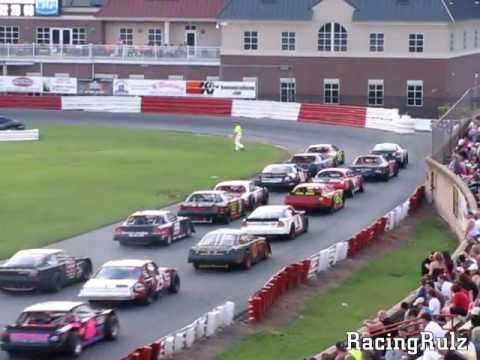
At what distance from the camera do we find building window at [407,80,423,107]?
98.0 m

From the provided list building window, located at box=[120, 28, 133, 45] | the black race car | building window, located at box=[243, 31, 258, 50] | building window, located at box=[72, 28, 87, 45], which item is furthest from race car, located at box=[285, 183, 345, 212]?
building window, located at box=[72, 28, 87, 45]

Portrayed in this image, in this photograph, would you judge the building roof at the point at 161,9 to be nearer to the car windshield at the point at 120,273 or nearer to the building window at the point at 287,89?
the building window at the point at 287,89

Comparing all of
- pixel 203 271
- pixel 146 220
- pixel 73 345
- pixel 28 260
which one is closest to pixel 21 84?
pixel 146 220

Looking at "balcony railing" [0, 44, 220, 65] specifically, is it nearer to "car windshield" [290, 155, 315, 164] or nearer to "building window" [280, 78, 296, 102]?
"building window" [280, 78, 296, 102]

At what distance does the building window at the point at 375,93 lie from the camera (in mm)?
98812

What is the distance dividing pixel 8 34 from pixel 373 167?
171 feet

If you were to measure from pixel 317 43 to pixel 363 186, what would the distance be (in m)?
38.2

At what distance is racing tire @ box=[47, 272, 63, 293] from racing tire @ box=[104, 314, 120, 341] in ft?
18.7

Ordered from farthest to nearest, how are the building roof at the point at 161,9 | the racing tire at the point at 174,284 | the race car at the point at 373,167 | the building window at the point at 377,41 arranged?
the building roof at the point at 161,9 → the building window at the point at 377,41 → the race car at the point at 373,167 → the racing tire at the point at 174,284

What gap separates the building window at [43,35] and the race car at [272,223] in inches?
2515

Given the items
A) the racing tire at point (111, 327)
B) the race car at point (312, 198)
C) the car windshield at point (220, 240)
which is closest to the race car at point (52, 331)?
the racing tire at point (111, 327)

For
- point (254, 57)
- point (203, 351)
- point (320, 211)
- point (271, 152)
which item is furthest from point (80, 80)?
point (203, 351)

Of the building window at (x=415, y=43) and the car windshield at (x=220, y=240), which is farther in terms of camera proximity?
the building window at (x=415, y=43)

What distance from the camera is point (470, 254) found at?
3253cm
